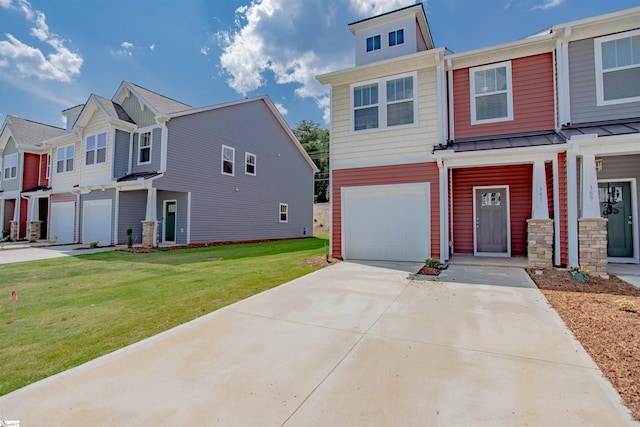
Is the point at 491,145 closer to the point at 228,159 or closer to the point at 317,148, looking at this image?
the point at 228,159

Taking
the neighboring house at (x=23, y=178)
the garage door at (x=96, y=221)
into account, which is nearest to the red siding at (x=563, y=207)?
the garage door at (x=96, y=221)

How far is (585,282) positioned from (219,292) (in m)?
7.24

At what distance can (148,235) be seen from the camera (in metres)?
12.8

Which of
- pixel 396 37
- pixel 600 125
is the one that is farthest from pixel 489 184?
pixel 396 37

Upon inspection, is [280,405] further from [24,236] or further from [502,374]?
[24,236]

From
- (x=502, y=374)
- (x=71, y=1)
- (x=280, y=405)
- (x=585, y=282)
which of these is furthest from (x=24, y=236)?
(x=585, y=282)

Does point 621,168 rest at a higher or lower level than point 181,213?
higher

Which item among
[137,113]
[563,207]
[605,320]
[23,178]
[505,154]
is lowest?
[605,320]

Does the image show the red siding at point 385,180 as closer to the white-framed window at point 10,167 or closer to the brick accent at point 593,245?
the brick accent at point 593,245

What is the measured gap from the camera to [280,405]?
2.29 meters

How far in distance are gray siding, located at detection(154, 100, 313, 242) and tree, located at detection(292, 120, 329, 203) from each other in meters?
15.7

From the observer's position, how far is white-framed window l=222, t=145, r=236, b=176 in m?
16.2

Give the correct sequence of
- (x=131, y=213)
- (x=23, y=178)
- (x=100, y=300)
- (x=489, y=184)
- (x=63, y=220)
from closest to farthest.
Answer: (x=100, y=300), (x=489, y=184), (x=131, y=213), (x=63, y=220), (x=23, y=178)

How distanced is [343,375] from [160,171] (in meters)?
13.4
